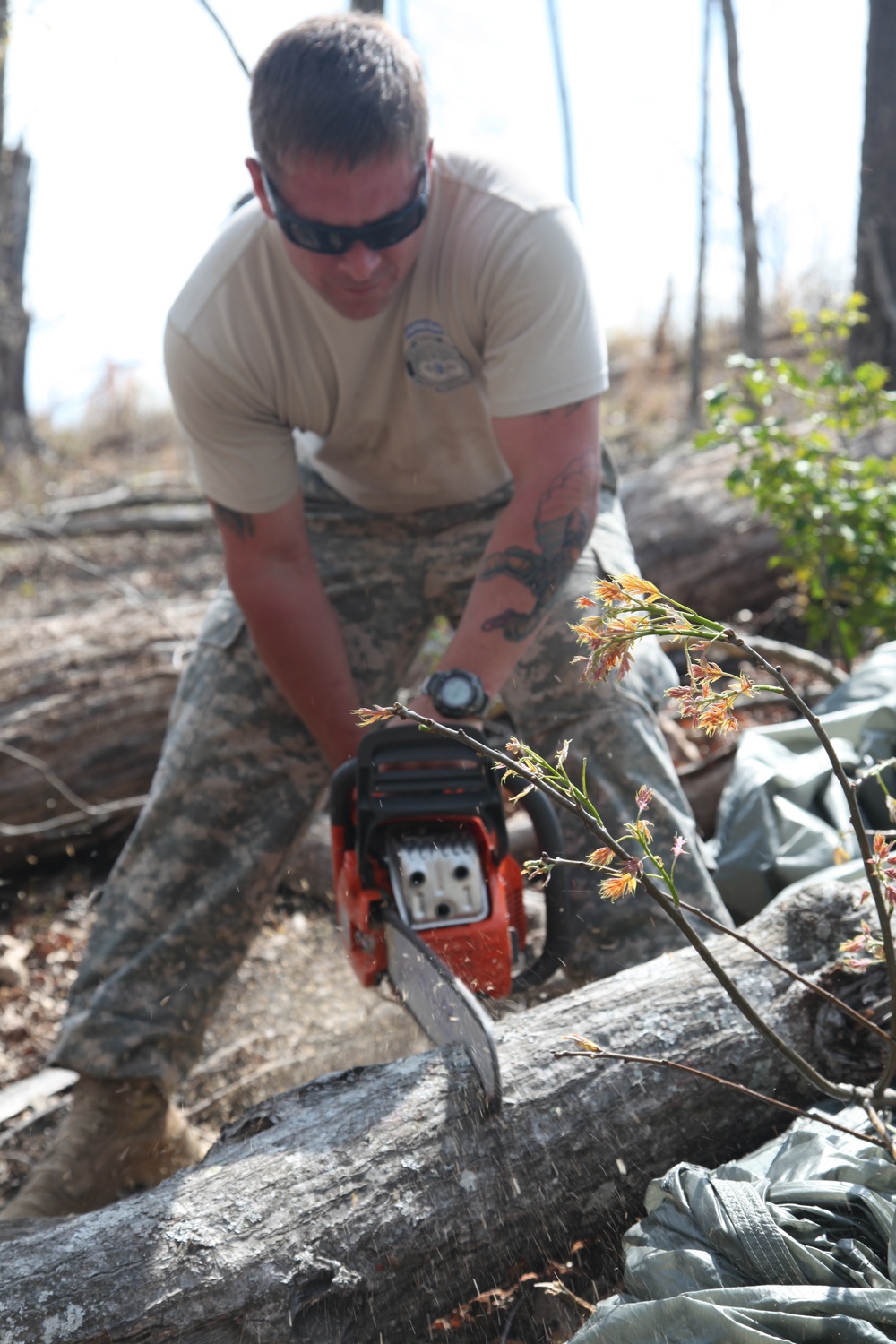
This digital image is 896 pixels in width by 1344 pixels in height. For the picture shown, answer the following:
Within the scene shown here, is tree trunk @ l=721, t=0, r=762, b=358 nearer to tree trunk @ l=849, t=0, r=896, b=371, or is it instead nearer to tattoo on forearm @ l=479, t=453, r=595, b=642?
tree trunk @ l=849, t=0, r=896, b=371

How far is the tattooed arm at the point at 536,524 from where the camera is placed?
2.48 meters

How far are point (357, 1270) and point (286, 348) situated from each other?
7.12 feet

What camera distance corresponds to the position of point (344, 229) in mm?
2361

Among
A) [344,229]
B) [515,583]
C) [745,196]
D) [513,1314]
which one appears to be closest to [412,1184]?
[513,1314]

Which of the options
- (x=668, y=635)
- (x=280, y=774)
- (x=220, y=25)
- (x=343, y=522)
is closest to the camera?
(x=668, y=635)

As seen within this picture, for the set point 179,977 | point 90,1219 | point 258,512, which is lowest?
point 179,977

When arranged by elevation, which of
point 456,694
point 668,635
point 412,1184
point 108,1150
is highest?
point 668,635

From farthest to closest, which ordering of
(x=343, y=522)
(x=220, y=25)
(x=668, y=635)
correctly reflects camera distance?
(x=220, y=25), (x=343, y=522), (x=668, y=635)

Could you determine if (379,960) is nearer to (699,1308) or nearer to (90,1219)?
(90,1219)

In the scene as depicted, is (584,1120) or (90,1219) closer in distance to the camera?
(90,1219)

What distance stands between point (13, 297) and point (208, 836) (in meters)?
8.71

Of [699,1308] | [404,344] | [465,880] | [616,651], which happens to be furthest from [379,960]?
[404,344]

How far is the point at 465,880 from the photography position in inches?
80.4

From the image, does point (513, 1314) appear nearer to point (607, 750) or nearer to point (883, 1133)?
point (883, 1133)
